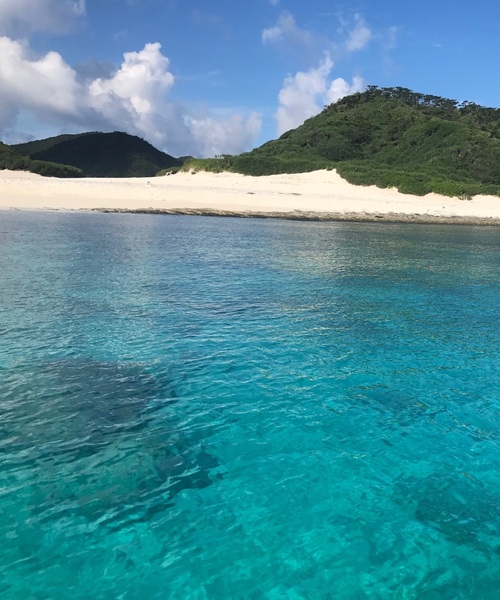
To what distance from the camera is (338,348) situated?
1221 cm

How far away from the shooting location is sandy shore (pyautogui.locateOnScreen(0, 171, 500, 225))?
5191cm

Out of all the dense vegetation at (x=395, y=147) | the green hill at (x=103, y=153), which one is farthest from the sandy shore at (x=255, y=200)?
the green hill at (x=103, y=153)

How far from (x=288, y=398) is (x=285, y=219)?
140 ft

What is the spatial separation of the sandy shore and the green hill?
8465 cm

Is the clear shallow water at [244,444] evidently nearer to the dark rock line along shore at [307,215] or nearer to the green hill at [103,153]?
the dark rock line along shore at [307,215]

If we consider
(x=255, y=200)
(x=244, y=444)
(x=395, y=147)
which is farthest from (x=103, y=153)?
(x=244, y=444)

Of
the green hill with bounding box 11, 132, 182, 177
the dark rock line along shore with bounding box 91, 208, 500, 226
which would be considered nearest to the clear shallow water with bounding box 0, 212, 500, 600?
the dark rock line along shore with bounding box 91, 208, 500, 226

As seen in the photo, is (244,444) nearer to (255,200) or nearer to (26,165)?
(255,200)

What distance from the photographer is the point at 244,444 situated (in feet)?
25.5

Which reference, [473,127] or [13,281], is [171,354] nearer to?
[13,281]

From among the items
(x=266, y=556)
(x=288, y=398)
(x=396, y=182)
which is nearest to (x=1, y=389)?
(x=288, y=398)

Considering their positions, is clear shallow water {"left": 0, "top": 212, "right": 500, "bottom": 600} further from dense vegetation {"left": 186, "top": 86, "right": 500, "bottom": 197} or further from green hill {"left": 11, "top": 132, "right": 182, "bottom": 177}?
green hill {"left": 11, "top": 132, "right": 182, "bottom": 177}

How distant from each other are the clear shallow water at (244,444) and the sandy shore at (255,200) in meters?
36.0

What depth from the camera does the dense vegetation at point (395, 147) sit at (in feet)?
226
